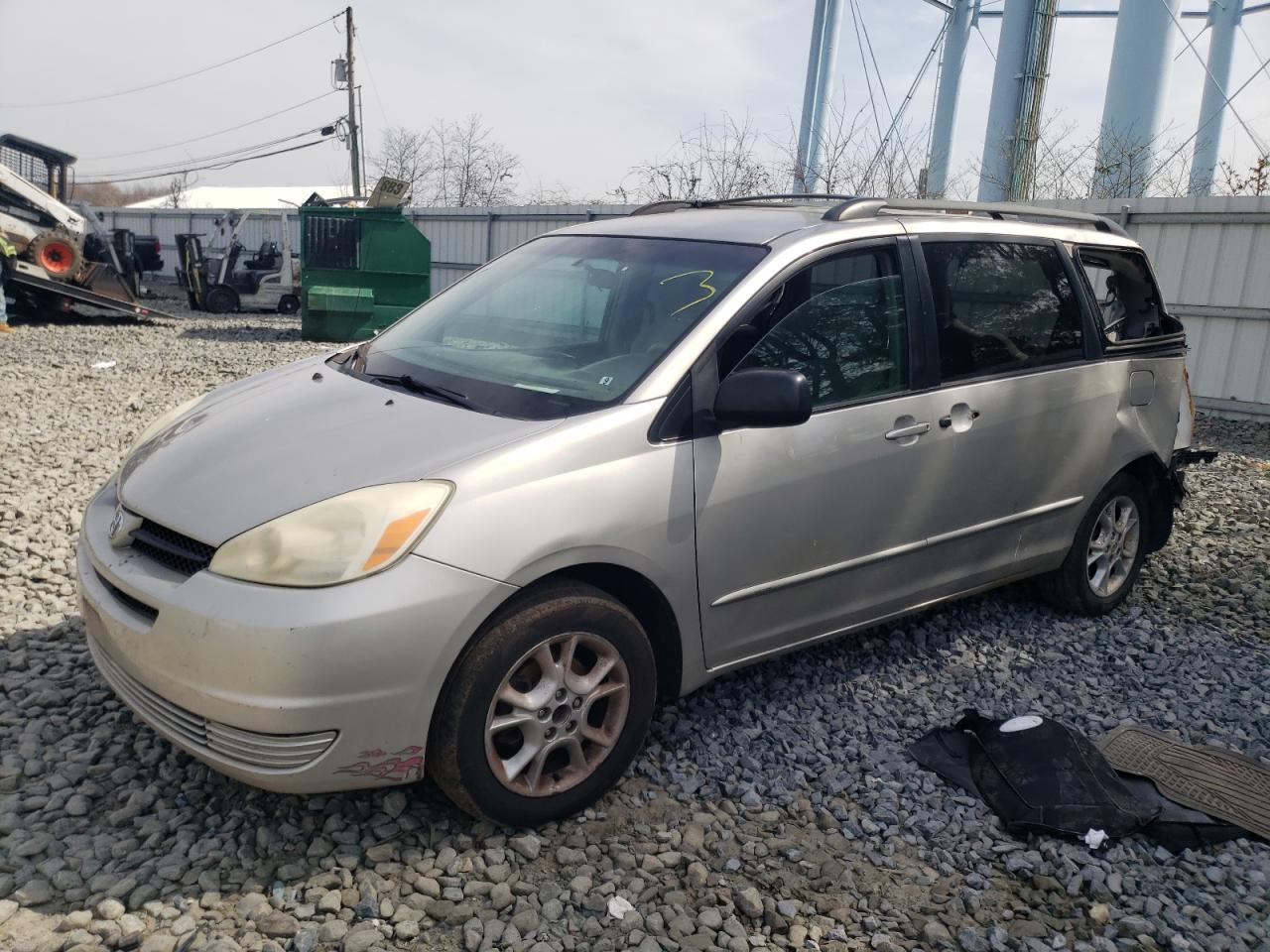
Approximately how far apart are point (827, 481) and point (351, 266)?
41.4ft

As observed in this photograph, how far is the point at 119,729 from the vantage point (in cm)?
329

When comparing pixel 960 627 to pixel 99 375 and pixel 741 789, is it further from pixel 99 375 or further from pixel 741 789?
pixel 99 375

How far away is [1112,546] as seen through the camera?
4.73 m

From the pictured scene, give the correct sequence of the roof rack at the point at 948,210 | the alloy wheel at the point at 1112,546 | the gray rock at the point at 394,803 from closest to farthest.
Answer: the gray rock at the point at 394,803 → the roof rack at the point at 948,210 → the alloy wheel at the point at 1112,546

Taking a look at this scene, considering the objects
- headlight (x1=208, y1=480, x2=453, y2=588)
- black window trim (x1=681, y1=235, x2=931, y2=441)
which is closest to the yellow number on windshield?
black window trim (x1=681, y1=235, x2=931, y2=441)

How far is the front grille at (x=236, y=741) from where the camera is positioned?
245 centimetres

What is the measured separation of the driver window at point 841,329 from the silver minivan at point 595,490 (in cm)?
1

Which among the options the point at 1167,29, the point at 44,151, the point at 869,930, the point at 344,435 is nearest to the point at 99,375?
the point at 344,435

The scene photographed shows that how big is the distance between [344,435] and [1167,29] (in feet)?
61.8

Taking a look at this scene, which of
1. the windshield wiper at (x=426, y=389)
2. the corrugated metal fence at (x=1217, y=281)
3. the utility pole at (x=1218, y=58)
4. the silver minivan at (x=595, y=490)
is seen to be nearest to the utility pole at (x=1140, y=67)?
the corrugated metal fence at (x=1217, y=281)

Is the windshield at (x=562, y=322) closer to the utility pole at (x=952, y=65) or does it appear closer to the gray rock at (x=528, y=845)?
the gray rock at (x=528, y=845)

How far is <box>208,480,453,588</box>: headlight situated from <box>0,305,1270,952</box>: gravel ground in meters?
0.85

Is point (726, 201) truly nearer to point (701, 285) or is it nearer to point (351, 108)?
point (701, 285)

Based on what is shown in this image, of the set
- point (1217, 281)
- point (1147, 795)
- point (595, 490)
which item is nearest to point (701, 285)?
point (595, 490)
